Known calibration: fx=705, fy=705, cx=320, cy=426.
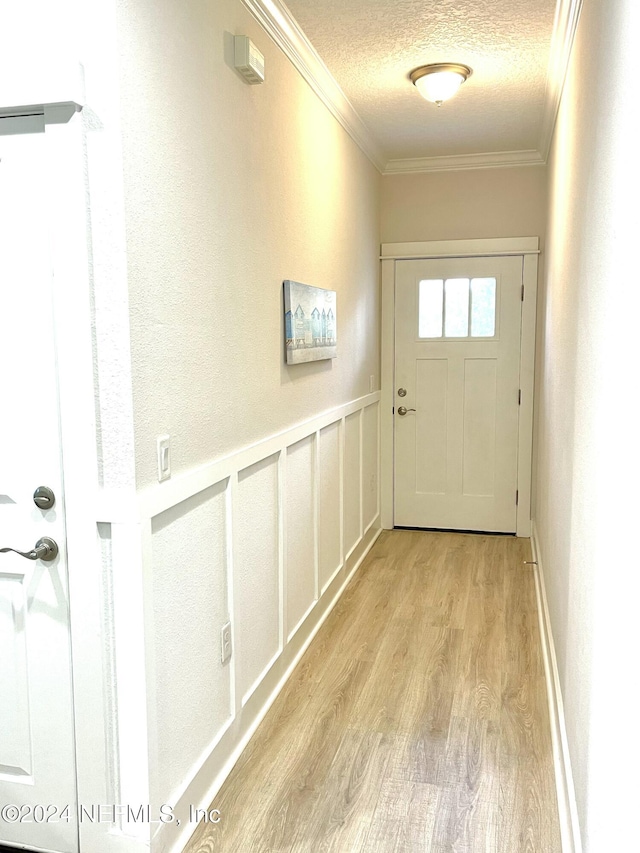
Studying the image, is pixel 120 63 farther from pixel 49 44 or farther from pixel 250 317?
pixel 250 317

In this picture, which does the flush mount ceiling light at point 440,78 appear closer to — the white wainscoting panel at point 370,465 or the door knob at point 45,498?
the white wainscoting panel at point 370,465

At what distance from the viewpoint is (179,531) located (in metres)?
1.89

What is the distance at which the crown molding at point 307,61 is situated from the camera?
95.1 inches

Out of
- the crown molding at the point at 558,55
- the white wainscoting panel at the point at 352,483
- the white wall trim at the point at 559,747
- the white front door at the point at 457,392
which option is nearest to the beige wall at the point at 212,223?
the white wainscoting panel at the point at 352,483

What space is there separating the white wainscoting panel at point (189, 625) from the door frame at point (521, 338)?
2898 millimetres

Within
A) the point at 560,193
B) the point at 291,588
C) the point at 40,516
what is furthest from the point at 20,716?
the point at 560,193

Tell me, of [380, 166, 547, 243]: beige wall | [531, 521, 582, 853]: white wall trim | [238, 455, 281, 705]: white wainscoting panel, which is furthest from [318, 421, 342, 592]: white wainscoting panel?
[380, 166, 547, 243]: beige wall

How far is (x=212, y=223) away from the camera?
207 cm

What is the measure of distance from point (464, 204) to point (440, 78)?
163cm

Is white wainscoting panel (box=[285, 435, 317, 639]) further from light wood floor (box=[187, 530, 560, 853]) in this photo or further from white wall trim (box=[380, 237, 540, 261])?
white wall trim (box=[380, 237, 540, 261])

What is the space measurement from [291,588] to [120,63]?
203cm

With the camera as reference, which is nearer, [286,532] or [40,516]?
[40,516]

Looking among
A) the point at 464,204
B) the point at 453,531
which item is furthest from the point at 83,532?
the point at 464,204

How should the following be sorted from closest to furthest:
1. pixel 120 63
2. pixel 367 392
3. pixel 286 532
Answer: pixel 120 63 → pixel 286 532 → pixel 367 392
